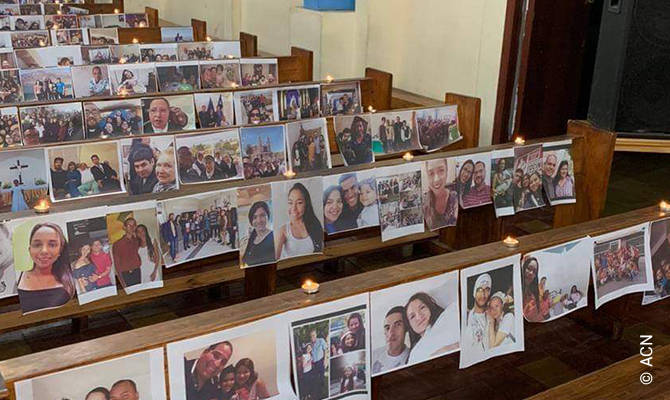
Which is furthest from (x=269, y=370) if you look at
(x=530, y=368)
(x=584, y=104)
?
(x=584, y=104)

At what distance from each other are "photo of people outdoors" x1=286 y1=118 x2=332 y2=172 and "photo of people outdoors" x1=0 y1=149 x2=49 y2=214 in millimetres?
1491

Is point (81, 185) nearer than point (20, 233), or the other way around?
point (20, 233)

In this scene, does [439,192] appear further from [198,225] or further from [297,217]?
[198,225]

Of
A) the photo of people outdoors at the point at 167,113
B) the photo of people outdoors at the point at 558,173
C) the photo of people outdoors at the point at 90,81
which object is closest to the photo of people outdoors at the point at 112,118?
the photo of people outdoors at the point at 167,113

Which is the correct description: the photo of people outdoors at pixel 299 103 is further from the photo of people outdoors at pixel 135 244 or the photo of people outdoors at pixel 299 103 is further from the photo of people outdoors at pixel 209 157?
the photo of people outdoors at pixel 135 244

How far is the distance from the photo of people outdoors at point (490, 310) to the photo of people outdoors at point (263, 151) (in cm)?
211

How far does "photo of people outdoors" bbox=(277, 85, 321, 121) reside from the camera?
626cm

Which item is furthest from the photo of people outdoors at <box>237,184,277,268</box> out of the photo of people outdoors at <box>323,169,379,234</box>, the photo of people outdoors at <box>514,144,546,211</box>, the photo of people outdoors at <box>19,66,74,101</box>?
the photo of people outdoors at <box>19,66,74,101</box>

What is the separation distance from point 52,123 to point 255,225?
6.81 ft

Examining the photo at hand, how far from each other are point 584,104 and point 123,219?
5556mm

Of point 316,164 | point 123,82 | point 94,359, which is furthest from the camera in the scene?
point 123,82

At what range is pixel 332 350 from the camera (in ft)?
8.96

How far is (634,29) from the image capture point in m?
5.36

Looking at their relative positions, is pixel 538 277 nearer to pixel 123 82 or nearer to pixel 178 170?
pixel 178 170
